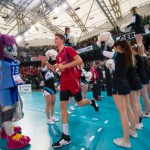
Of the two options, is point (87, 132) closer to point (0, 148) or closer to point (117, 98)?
point (117, 98)

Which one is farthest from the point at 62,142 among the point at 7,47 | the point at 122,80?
the point at 7,47

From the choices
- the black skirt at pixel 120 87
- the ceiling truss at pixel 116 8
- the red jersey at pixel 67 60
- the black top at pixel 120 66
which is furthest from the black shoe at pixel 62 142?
the ceiling truss at pixel 116 8

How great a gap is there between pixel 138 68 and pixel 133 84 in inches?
35.1

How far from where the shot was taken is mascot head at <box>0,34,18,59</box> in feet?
9.91

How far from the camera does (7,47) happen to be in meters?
3.09

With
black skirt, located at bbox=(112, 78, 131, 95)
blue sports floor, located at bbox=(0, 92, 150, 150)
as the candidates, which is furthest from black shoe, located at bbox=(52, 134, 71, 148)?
black skirt, located at bbox=(112, 78, 131, 95)

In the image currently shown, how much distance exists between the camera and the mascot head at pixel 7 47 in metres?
3.02

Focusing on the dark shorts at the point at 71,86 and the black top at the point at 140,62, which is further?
the black top at the point at 140,62

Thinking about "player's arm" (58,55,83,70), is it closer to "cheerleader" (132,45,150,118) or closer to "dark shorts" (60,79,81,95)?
"dark shorts" (60,79,81,95)

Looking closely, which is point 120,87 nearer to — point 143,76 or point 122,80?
point 122,80

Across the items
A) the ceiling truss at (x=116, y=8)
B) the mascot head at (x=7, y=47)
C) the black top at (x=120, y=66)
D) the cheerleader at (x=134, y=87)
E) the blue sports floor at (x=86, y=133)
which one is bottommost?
the blue sports floor at (x=86, y=133)

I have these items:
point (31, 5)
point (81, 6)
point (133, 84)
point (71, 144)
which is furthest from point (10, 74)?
point (81, 6)

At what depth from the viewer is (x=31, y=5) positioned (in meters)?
14.9

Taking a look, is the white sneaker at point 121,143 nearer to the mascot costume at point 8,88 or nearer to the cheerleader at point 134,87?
→ the cheerleader at point 134,87
